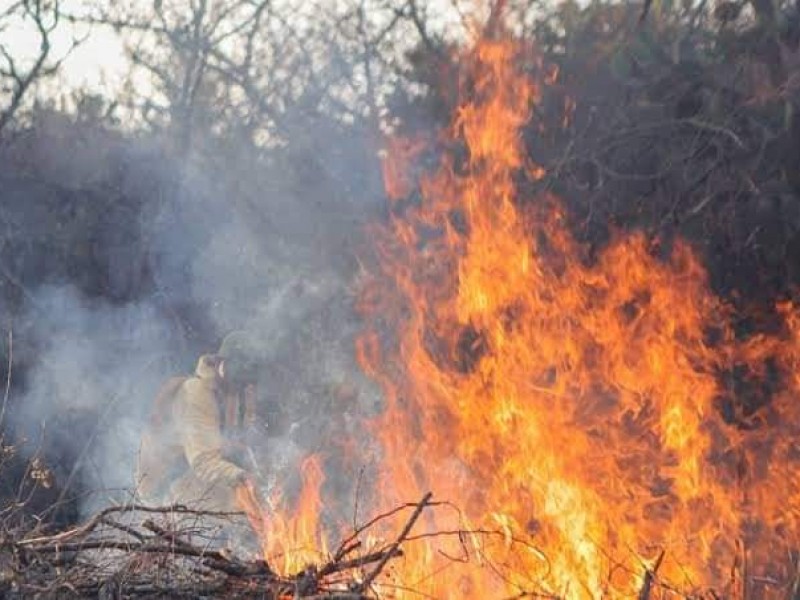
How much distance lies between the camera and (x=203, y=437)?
7.29 metres

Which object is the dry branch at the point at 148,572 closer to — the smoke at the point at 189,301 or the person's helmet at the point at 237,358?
the person's helmet at the point at 237,358

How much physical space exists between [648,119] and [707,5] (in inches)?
28.0

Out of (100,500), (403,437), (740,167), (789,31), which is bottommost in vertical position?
(100,500)

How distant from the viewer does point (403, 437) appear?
7.70 meters

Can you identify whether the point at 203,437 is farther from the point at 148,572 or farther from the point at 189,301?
the point at 189,301

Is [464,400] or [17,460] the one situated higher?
[464,400]

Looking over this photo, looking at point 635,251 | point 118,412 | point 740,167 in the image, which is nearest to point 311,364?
point 118,412

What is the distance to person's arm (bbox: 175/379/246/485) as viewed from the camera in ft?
23.0

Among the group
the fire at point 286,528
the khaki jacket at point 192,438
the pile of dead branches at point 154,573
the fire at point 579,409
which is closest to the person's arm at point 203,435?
the khaki jacket at point 192,438

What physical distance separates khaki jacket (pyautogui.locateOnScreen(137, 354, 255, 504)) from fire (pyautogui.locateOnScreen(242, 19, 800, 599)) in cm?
63

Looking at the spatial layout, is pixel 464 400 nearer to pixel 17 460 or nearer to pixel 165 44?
pixel 17 460

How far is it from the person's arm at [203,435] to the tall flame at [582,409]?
142 cm

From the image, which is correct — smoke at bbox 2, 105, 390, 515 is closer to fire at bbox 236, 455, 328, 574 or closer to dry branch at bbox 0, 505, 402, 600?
fire at bbox 236, 455, 328, 574

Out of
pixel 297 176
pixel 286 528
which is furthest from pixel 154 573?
pixel 297 176
